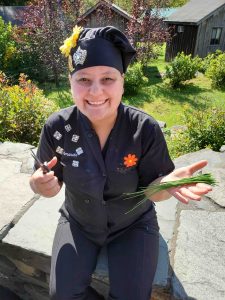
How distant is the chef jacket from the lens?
1.96m

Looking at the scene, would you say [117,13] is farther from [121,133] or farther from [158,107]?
[121,133]

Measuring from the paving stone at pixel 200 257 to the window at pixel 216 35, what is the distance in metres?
18.5

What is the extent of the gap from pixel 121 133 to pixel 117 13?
16403 millimetres

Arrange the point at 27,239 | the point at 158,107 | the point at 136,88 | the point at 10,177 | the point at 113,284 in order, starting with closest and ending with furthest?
1. the point at 113,284
2. the point at 27,239
3. the point at 10,177
4. the point at 158,107
5. the point at 136,88

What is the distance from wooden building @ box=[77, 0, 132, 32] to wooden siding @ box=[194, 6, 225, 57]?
4504mm

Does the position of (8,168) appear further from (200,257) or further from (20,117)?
(200,257)

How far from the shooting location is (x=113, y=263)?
1971mm

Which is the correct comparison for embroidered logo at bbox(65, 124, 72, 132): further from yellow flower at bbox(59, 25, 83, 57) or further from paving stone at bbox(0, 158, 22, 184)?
paving stone at bbox(0, 158, 22, 184)

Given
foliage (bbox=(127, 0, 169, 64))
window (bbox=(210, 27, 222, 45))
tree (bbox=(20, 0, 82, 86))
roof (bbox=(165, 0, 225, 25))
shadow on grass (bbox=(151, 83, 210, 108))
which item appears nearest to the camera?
shadow on grass (bbox=(151, 83, 210, 108))

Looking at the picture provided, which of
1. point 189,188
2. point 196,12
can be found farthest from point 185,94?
point 189,188

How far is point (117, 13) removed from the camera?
54.5ft

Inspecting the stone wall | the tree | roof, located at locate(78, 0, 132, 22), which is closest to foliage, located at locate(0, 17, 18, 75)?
the tree

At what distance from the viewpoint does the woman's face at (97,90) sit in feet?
5.88

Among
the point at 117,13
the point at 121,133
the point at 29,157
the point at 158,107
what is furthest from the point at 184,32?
the point at 121,133
